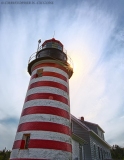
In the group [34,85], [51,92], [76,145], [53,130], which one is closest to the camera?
[53,130]

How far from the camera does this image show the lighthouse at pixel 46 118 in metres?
6.79

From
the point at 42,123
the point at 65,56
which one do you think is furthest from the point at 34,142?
the point at 65,56

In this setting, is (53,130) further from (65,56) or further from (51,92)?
(65,56)

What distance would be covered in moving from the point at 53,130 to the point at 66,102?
Answer: 2.26 m

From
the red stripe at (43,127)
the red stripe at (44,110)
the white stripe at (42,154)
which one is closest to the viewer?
the white stripe at (42,154)

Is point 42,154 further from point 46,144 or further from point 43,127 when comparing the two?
point 43,127

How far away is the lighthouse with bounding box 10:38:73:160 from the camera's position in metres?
6.79

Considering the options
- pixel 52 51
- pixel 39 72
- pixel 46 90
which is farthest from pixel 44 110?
pixel 52 51

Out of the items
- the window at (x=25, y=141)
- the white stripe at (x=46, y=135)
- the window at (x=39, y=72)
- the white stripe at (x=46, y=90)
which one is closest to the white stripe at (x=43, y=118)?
the white stripe at (x=46, y=135)

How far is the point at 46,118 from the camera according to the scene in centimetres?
755

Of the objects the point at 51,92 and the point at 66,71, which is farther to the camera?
the point at 66,71

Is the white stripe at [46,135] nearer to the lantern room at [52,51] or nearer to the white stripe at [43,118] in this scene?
the white stripe at [43,118]

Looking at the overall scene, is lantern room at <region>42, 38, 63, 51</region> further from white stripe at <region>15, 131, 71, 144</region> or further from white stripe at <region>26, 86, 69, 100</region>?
white stripe at <region>15, 131, 71, 144</region>

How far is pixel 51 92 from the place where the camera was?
28.2 feet
